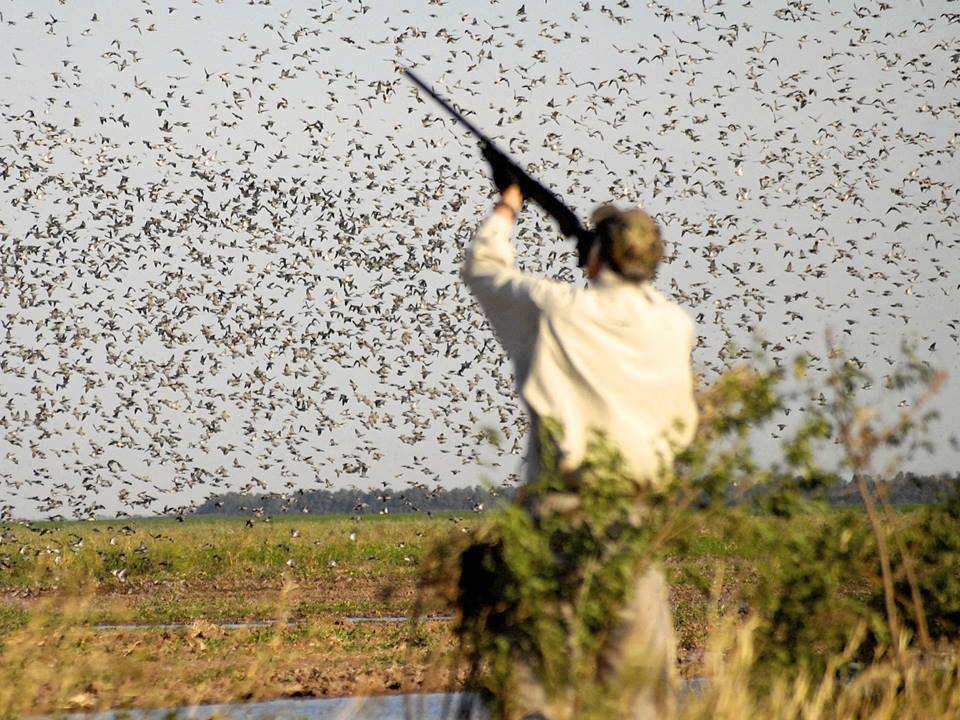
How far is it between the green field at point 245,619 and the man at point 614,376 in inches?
11.6

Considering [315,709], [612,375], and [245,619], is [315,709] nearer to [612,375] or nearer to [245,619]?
[612,375]

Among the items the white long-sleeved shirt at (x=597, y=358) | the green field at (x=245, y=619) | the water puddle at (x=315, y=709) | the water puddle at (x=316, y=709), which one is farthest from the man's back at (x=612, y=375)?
the water puddle at (x=315, y=709)

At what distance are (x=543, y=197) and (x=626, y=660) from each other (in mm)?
1712

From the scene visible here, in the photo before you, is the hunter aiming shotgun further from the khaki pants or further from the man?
the khaki pants

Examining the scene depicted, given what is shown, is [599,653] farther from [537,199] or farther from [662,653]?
[537,199]

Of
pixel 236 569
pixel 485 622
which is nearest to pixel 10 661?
pixel 485 622

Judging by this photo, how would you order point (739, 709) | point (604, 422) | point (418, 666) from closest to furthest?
point (604, 422) → point (739, 709) → point (418, 666)

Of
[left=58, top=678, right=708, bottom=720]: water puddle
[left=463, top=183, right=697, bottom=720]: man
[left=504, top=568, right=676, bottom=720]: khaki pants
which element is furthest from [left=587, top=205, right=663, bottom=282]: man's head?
[left=58, top=678, right=708, bottom=720]: water puddle

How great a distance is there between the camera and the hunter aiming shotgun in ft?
19.7

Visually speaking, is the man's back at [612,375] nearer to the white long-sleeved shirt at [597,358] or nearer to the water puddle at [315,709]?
the white long-sleeved shirt at [597,358]

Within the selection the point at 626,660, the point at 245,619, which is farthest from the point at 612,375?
the point at 245,619

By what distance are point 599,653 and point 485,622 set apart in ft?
1.24

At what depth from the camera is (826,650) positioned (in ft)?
23.1

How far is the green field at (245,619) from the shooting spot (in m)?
6.50
